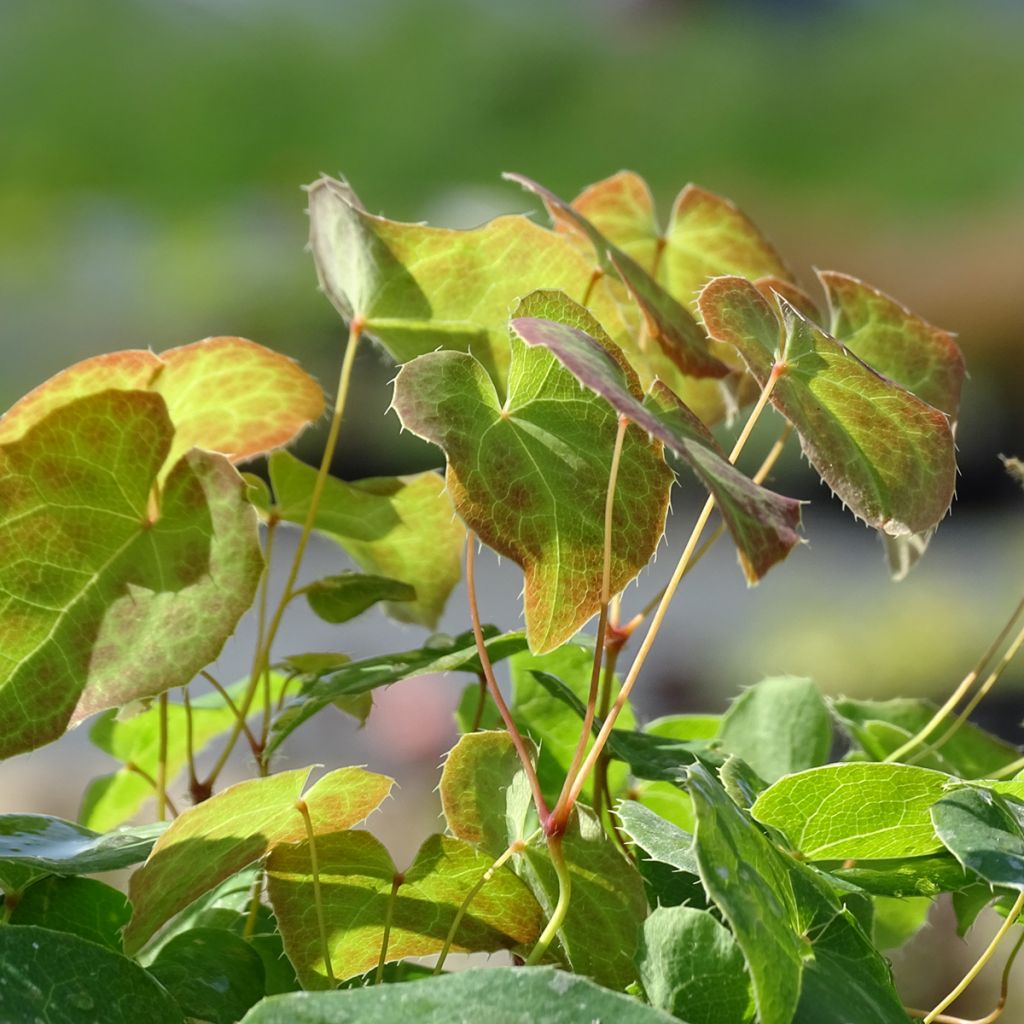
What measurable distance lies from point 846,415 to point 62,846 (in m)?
Answer: 0.19

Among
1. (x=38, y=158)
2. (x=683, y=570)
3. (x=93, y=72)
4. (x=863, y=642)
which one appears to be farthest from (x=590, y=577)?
(x=93, y=72)

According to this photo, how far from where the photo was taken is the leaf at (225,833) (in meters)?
0.27

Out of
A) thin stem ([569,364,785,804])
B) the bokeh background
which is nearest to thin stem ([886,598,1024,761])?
thin stem ([569,364,785,804])

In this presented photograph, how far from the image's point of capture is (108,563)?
300 mm

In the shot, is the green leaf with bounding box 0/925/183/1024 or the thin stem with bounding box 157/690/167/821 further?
the thin stem with bounding box 157/690/167/821

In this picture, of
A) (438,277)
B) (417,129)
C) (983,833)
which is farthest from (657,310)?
(417,129)

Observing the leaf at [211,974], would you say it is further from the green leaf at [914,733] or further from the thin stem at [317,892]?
the green leaf at [914,733]

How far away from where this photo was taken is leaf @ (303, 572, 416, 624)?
1.19 feet

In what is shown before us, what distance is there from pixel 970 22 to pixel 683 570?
1000cm

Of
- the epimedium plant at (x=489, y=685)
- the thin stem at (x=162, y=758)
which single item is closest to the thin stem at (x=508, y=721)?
the epimedium plant at (x=489, y=685)

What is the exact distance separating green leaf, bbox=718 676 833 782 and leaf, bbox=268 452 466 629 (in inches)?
4.0

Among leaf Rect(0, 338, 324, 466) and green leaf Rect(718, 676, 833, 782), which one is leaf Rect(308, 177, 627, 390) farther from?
green leaf Rect(718, 676, 833, 782)

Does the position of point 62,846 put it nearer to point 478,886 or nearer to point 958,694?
point 478,886

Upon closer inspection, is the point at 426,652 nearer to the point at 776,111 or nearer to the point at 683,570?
the point at 683,570
